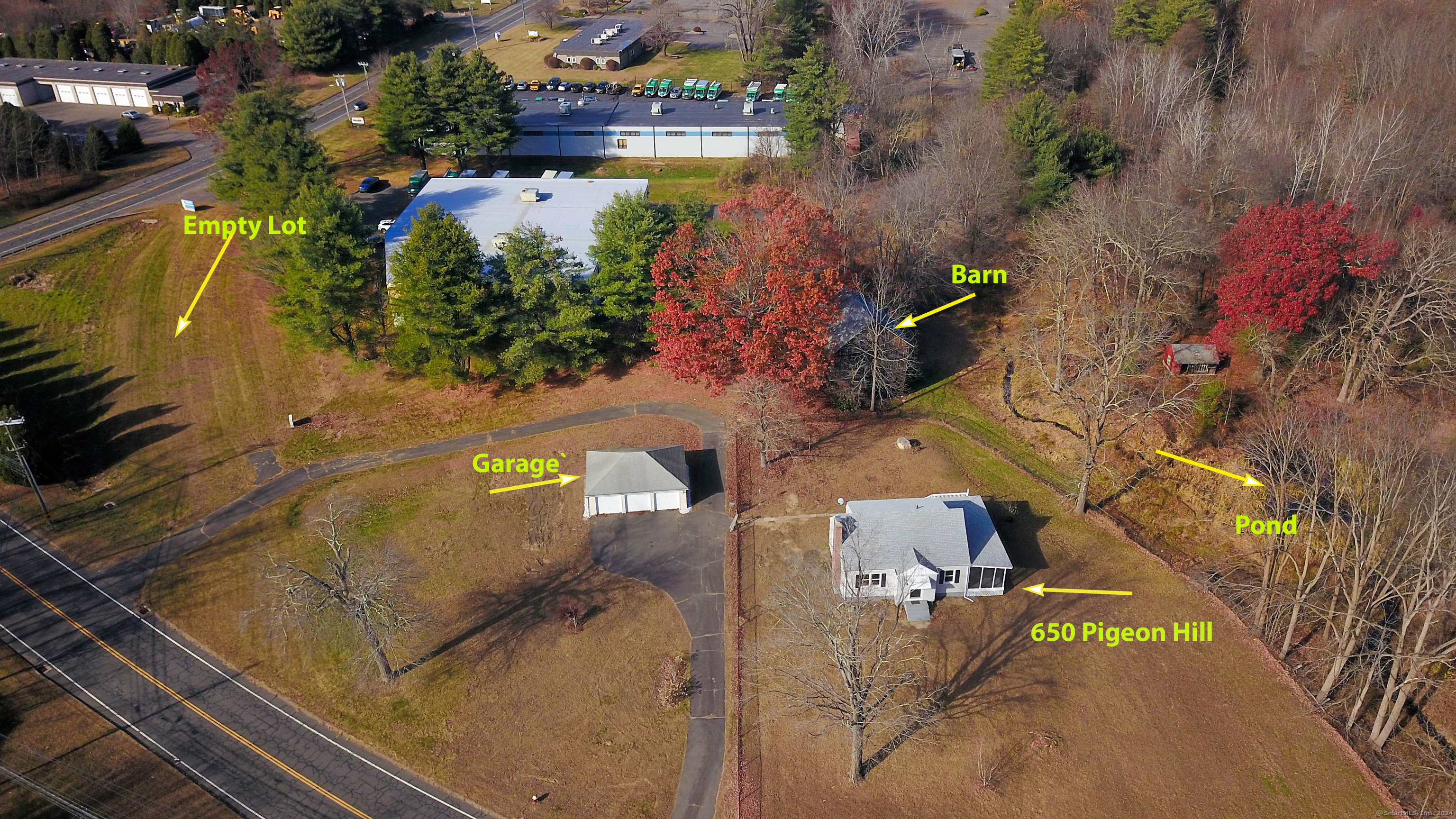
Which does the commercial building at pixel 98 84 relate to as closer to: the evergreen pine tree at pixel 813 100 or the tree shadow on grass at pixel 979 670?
the evergreen pine tree at pixel 813 100

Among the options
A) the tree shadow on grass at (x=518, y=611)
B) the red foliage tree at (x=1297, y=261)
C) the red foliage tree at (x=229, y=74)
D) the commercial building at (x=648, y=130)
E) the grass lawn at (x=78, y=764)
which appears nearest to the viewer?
the grass lawn at (x=78, y=764)

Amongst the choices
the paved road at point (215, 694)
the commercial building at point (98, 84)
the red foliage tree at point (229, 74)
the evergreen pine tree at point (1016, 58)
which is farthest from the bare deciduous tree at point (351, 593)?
the commercial building at point (98, 84)

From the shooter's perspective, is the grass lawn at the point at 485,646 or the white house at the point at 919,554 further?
the white house at the point at 919,554

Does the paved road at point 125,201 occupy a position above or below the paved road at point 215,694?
above

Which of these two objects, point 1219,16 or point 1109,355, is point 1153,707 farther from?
point 1219,16

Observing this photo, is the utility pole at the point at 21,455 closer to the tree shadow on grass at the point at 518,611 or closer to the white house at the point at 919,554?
the tree shadow on grass at the point at 518,611

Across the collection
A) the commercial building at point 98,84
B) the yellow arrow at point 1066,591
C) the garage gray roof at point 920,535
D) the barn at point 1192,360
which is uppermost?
the commercial building at point 98,84

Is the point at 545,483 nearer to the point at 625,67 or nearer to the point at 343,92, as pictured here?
the point at 343,92

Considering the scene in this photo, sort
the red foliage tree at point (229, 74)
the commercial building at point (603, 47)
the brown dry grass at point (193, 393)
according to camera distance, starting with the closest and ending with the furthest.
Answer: the brown dry grass at point (193, 393)
the red foliage tree at point (229, 74)
the commercial building at point (603, 47)

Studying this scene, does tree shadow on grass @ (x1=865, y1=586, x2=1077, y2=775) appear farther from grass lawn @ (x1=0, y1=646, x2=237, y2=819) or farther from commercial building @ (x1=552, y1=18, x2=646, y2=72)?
commercial building @ (x1=552, y1=18, x2=646, y2=72)
